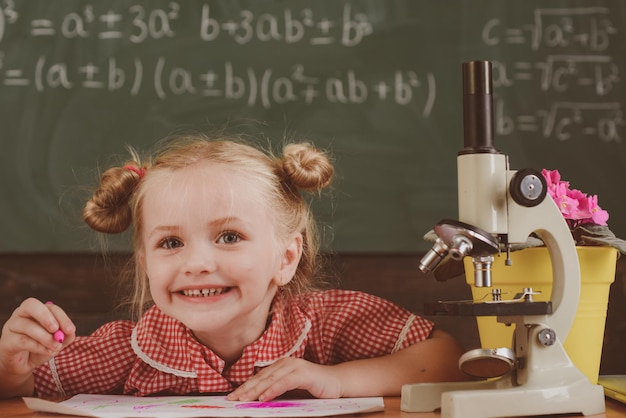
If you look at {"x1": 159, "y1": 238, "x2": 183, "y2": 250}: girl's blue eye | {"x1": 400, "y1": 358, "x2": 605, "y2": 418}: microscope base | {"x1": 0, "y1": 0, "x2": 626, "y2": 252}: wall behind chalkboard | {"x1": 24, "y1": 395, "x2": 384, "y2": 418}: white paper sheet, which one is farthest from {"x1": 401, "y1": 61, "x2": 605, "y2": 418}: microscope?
{"x1": 0, "y1": 0, "x2": 626, "y2": 252}: wall behind chalkboard

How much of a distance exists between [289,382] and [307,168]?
0.35 m

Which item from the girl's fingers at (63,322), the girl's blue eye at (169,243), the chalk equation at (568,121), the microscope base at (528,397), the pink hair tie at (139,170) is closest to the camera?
the microscope base at (528,397)

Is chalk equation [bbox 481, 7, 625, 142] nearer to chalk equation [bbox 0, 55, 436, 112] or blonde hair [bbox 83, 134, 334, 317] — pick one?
chalk equation [bbox 0, 55, 436, 112]

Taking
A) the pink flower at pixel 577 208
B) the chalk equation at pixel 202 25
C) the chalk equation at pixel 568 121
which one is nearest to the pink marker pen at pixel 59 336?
the pink flower at pixel 577 208

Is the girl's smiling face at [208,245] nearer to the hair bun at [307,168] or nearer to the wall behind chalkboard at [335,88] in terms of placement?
the hair bun at [307,168]

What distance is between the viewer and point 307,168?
137 centimetres

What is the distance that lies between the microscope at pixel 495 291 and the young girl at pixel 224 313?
26cm

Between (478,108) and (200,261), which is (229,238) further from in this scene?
(478,108)

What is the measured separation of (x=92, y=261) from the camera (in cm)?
225

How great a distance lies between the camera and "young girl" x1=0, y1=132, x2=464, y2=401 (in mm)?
1253

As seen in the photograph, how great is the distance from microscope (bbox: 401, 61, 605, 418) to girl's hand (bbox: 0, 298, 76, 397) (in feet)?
1.63

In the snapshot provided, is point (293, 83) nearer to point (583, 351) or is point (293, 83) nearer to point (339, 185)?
point (339, 185)

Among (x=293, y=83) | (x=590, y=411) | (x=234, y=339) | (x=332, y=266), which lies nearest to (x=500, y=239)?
(x=590, y=411)

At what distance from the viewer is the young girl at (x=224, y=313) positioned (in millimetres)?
1253
